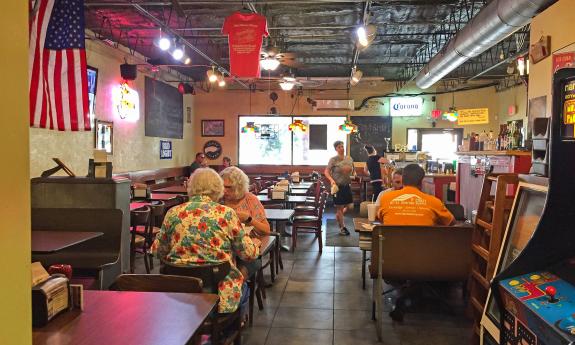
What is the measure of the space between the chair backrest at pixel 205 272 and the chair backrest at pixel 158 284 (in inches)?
16.3

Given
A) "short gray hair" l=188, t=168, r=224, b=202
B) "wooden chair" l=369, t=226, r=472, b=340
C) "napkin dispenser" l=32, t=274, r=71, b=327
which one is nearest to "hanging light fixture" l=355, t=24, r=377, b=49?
"wooden chair" l=369, t=226, r=472, b=340

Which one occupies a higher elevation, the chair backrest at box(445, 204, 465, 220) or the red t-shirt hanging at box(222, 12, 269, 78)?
the red t-shirt hanging at box(222, 12, 269, 78)

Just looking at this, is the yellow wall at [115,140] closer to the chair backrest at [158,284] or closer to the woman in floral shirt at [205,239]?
the woman in floral shirt at [205,239]

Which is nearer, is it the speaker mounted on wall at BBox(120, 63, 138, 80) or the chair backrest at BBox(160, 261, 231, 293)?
the chair backrest at BBox(160, 261, 231, 293)

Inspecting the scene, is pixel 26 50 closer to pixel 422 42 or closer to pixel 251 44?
pixel 251 44

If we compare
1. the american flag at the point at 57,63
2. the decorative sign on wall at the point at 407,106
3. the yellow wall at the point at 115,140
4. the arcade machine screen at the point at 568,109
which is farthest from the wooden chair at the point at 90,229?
the decorative sign on wall at the point at 407,106

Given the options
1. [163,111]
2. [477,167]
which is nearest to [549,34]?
[477,167]

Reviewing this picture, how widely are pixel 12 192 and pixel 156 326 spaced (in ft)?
3.08

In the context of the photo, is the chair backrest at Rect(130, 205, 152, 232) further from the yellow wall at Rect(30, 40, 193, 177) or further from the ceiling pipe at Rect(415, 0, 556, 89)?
the ceiling pipe at Rect(415, 0, 556, 89)

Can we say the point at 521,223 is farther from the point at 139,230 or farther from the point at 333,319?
the point at 139,230

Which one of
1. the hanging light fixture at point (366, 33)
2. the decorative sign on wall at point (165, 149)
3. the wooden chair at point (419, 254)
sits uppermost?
the hanging light fixture at point (366, 33)

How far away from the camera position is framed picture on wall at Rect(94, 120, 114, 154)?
27.9 feet

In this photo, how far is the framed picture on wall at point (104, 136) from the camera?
8.50 meters

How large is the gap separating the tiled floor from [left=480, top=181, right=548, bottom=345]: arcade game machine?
135 cm
